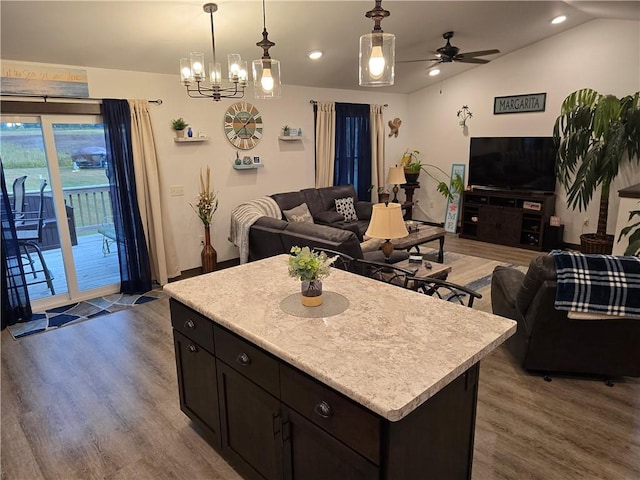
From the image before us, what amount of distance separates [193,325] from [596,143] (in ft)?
18.5

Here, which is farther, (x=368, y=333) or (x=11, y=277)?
(x=11, y=277)

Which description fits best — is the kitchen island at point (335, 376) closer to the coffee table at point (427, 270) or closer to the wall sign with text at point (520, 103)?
the coffee table at point (427, 270)

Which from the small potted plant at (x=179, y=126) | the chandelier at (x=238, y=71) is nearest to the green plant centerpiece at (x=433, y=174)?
the small potted plant at (x=179, y=126)

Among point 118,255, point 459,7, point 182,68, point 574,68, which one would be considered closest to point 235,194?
point 118,255

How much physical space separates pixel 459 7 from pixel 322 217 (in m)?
3.16

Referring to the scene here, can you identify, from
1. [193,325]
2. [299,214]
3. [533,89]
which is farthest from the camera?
[533,89]

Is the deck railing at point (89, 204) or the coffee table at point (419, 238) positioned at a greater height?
the deck railing at point (89, 204)

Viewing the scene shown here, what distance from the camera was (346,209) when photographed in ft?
21.6

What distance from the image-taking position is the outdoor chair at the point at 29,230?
412 centimetres

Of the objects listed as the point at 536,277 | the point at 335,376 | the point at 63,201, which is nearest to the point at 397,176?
the point at 536,277

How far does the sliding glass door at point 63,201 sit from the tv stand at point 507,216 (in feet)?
18.1

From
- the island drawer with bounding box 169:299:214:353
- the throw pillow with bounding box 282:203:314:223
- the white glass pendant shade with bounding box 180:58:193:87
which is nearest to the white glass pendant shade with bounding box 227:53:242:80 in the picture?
the white glass pendant shade with bounding box 180:58:193:87

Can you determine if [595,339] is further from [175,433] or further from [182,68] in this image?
[182,68]

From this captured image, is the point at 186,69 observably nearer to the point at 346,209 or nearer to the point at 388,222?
the point at 388,222
